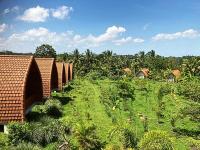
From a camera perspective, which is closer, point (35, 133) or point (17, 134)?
point (17, 134)


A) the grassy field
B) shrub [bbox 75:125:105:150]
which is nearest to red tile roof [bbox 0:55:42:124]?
the grassy field

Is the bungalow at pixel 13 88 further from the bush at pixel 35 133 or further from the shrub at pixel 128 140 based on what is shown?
the shrub at pixel 128 140

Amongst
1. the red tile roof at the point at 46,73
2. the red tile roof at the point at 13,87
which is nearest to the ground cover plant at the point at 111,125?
the red tile roof at the point at 46,73

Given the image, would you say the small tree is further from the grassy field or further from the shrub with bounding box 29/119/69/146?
the shrub with bounding box 29/119/69/146

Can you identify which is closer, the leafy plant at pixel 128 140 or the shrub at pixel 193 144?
the leafy plant at pixel 128 140

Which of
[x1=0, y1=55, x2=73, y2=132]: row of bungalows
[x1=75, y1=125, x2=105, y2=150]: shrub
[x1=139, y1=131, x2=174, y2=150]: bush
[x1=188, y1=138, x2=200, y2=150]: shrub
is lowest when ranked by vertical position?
[x1=188, y1=138, x2=200, y2=150]: shrub

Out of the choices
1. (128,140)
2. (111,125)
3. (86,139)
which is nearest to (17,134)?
(86,139)

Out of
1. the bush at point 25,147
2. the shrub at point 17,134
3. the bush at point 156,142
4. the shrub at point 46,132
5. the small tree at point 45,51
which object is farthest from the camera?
the small tree at point 45,51

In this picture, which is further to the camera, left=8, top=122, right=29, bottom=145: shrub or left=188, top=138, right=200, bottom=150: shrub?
left=188, top=138, right=200, bottom=150: shrub

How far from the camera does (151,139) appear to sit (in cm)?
1286

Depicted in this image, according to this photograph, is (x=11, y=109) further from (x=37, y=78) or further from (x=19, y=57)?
(x=37, y=78)

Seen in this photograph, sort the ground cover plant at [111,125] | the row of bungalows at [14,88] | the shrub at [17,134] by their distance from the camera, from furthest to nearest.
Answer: the row of bungalows at [14,88], the shrub at [17,134], the ground cover plant at [111,125]

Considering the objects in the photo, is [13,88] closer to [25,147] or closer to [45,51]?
[25,147]

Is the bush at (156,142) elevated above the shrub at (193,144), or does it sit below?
above
